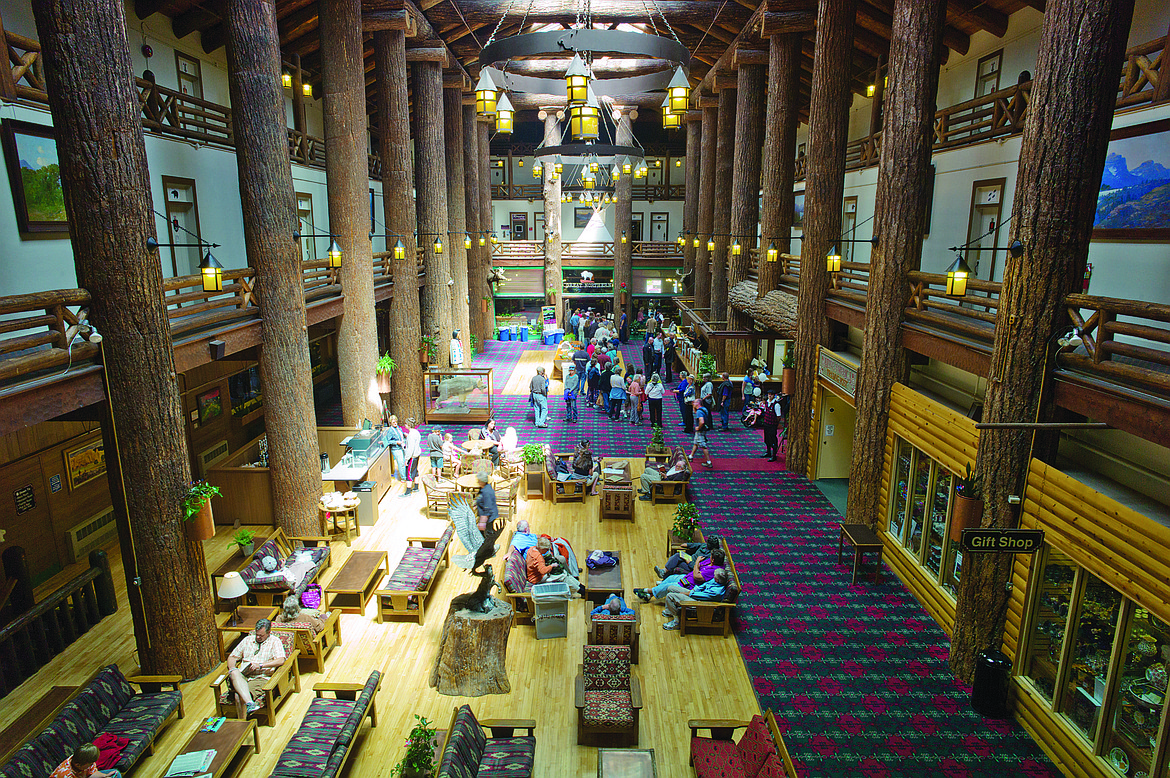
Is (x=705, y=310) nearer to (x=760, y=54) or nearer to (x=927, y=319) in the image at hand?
(x=760, y=54)

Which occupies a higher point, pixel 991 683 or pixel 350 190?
pixel 350 190

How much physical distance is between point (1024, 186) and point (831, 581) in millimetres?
5556

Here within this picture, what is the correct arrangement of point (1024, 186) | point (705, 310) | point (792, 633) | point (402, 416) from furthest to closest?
point (705, 310) → point (402, 416) → point (792, 633) → point (1024, 186)

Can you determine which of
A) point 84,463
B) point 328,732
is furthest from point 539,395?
point 328,732

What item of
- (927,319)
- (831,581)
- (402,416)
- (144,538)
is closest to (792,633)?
(831,581)

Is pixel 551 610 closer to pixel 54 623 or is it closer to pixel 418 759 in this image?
pixel 418 759

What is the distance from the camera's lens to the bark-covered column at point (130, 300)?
5852mm

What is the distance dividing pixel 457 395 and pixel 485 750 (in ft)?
40.0

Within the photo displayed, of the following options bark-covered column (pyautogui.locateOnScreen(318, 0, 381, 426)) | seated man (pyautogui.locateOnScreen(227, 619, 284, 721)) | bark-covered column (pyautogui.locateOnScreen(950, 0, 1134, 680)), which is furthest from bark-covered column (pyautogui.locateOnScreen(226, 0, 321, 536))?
bark-covered column (pyautogui.locateOnScreen(950, 0, 1134, 680))

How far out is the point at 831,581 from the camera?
9.09 meters

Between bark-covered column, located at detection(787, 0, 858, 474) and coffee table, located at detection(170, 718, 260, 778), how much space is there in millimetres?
10518

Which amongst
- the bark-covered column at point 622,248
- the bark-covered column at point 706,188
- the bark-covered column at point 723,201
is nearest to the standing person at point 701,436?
the bark-covered column at point 723,201

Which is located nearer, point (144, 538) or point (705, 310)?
point (144, 538)

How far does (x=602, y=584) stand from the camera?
334 inches
